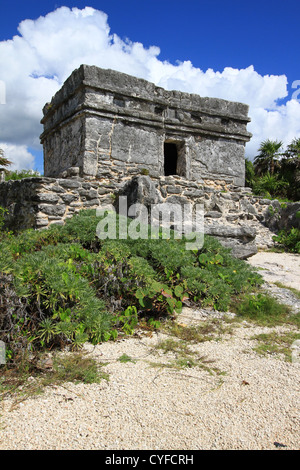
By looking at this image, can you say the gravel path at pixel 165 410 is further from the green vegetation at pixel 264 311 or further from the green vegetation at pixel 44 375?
the green vegetation at pixel 264 311

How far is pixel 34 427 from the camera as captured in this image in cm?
193

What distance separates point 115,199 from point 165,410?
5.91 meters

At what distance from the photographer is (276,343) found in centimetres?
329

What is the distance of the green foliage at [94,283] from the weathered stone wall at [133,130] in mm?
3282

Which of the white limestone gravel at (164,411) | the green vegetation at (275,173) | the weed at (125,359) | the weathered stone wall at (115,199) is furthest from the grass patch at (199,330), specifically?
the green vegetation at (275,173)

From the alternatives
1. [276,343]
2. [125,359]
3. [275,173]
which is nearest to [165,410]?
[125,359]

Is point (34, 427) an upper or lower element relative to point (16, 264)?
lower

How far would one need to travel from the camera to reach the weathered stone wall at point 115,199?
648cm

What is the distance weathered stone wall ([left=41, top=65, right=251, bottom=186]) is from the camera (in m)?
7.96

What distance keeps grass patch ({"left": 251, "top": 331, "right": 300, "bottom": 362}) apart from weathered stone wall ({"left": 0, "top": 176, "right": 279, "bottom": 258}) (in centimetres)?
314

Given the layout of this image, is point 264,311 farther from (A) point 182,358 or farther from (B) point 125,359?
(B) point 125,359
